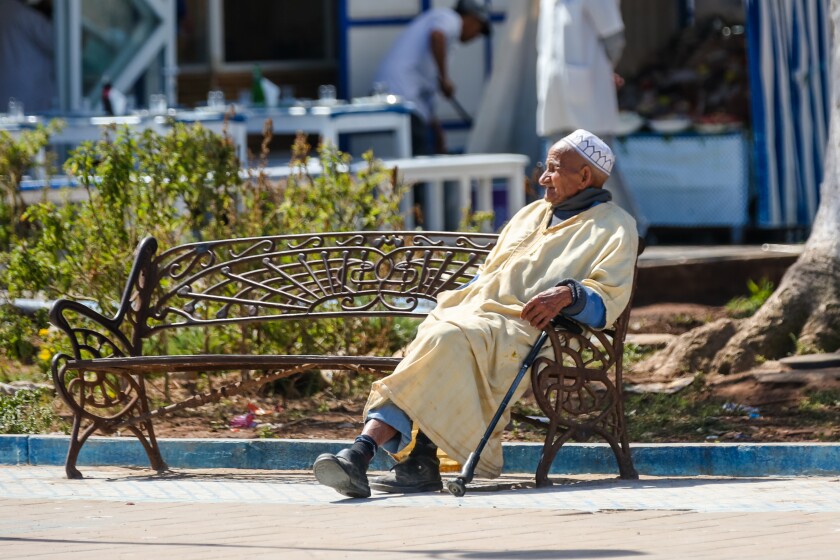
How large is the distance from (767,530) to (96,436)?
9.72 feet

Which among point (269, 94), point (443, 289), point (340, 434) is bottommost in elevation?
point (340, 434)

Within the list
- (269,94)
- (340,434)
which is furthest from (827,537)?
(269,94)

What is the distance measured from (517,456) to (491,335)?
0.80 meters

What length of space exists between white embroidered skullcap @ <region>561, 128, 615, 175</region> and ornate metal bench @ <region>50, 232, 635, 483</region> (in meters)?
0.56

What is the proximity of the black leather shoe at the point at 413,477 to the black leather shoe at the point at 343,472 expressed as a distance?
0.63 feet

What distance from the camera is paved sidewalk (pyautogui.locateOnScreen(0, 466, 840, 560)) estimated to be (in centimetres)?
475

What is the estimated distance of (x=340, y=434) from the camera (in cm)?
681

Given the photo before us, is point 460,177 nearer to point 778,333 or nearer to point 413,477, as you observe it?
point 778,333

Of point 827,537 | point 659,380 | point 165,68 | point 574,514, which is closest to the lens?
point 827,537

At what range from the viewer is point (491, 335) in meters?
5.72

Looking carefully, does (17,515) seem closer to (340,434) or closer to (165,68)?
(340,434)

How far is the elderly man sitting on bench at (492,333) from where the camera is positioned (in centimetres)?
565

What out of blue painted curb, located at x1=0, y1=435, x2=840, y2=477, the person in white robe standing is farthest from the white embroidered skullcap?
the person in white robe standing

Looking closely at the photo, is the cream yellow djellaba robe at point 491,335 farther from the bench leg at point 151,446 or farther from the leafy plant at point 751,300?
the leafy plant at point 751,300
